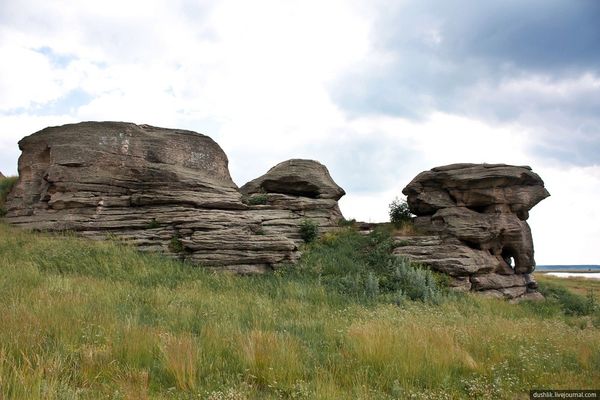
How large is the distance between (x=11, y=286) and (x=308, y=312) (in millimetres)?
7253

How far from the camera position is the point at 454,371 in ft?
21.3

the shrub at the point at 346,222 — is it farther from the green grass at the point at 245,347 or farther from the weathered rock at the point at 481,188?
the green grass at the point at 245,347

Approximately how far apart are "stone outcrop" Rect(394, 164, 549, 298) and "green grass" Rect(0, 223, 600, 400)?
→ 6231mm

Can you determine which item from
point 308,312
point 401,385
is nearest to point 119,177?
point 308,312

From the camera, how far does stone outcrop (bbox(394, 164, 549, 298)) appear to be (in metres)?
18.3

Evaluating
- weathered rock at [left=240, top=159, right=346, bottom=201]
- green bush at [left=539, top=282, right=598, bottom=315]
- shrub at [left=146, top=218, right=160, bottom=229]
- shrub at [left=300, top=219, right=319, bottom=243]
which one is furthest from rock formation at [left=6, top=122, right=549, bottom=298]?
weathered rock at [left=240, top=159, right=346, bottom=201]

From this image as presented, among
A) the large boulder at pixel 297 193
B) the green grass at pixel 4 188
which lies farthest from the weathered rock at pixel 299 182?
the green grass at pixel 4 188

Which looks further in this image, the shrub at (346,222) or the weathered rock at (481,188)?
the shrub at (346,222)

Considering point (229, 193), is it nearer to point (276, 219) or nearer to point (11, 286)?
point (276, 219)

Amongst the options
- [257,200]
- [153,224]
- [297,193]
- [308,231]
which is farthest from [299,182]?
[153,224]

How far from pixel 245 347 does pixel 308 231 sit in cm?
1351

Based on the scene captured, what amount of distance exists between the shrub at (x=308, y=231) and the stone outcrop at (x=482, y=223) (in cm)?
400

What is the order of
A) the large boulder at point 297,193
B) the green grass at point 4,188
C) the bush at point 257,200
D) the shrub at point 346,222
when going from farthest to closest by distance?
the shrub at point 346,222 → the bush at point 257,200 → the large boulder at point 297,193 → the green grass at point 4,188

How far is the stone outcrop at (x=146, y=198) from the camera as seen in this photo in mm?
16172
